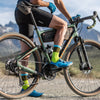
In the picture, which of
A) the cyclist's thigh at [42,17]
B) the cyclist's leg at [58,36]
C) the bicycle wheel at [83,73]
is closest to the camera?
the cyclist's thigh at [42,17]

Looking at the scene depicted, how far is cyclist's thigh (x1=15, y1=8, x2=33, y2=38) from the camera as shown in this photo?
3027mm

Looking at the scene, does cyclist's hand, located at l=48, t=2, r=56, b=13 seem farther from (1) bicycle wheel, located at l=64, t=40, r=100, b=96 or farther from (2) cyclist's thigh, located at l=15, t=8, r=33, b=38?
(1) bicycle wheel, located at l=64, t=40, r=100, b=96

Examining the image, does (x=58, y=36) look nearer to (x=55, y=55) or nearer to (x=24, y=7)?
(x=55, y=55)

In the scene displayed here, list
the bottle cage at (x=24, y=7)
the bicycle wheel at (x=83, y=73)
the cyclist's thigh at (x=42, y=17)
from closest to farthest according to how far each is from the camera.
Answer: the bottle cage at (x=24, y=7) < the cyclist's thigh at (x=42, y=17) < the bicycle wheel at (x=83, y=73)

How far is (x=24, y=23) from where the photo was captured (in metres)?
3.14

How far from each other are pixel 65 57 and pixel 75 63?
44 cm

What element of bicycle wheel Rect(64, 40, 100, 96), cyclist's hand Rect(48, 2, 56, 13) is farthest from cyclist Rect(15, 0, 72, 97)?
bicycle wheel Rect(64, 40, 100, 96)

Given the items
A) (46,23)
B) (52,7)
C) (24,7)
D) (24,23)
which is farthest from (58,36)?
(24,7)

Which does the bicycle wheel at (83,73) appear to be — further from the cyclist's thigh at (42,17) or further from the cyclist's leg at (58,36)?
the cyclist's thigh at (42,17)

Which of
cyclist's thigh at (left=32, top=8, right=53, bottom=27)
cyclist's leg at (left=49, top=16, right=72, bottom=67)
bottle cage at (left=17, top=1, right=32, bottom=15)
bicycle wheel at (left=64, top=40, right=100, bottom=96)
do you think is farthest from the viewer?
bicycle wheel at (left=64, top=40, right=100, bottom=96)

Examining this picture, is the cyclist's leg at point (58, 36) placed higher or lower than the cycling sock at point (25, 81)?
higher

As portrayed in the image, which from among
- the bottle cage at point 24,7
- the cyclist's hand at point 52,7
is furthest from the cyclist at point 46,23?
the bottle cage at point 24,7

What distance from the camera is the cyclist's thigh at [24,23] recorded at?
119 inches

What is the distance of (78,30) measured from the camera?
3.56 metres
